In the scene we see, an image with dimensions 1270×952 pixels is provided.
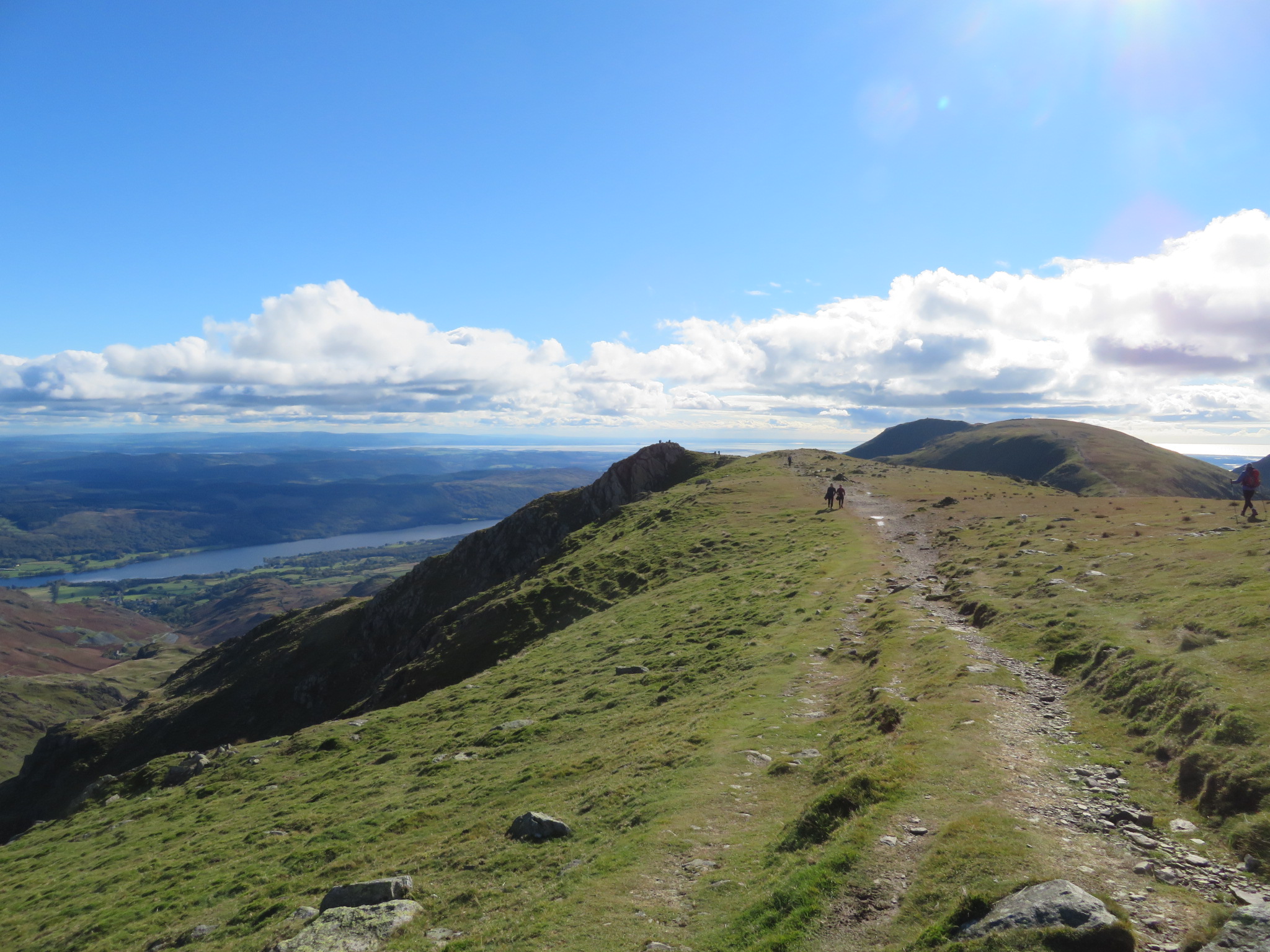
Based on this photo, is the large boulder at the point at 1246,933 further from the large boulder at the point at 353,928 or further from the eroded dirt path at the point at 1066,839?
the large boulder at the point at 353,928

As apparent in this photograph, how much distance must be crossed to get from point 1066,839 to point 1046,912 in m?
3.55

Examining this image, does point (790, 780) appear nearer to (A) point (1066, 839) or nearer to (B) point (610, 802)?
(B) point (610, 802)

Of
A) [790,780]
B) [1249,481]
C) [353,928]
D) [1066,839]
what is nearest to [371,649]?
[353,928]

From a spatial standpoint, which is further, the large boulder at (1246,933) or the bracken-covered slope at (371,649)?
the bracken-covered slope at (371,649)

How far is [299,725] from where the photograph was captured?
70.9m

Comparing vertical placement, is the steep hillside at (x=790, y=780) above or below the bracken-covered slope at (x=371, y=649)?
above

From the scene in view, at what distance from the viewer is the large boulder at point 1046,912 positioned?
8078mm

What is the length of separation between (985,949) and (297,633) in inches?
4227

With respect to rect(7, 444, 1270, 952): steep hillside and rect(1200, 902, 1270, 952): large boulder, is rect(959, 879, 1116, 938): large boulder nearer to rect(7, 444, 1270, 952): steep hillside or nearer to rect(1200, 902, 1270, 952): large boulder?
rect(7, 444, 1270, 952): steep hillside

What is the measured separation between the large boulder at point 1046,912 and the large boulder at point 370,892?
12.3 metres

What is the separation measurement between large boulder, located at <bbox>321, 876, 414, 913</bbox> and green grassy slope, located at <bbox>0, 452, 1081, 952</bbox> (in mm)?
617

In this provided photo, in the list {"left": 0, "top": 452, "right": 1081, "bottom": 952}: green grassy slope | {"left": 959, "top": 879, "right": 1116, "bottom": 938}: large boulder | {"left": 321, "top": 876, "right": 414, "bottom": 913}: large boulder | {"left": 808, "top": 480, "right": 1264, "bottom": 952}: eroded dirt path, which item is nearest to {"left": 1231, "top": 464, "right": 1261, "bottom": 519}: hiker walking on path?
{"left": 0, "top": 452, "right": 1081, "bottom": 952}: green grassy slope

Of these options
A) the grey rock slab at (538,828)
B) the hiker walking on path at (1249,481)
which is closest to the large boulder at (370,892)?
the grey rock slab at (538,828)

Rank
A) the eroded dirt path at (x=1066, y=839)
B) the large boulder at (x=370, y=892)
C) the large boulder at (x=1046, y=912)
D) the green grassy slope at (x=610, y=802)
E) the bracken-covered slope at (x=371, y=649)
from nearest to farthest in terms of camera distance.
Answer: the large boulder at (x=1046, y=912) → the eroded dirt path at (x=1066, y=839) → the green grassy slope at (x=610, y=802) → the large boulder at (x=370, y=892) → the bracken-covered slope at (x=371, y=649)
